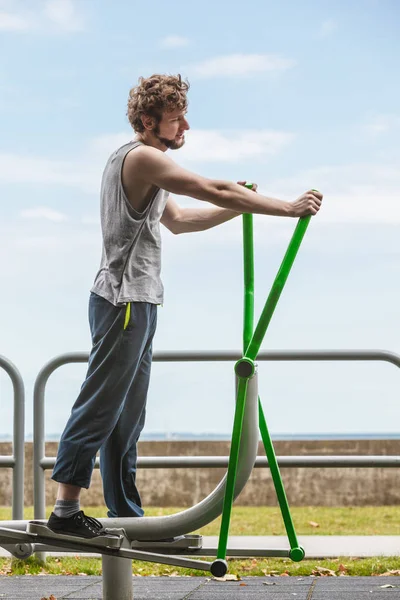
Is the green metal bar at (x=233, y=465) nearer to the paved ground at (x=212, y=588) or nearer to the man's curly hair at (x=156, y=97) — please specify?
the man's curly hair at (x=156, y=97)

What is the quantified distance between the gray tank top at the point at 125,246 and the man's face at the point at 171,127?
11cm

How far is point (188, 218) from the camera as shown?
3.56 m

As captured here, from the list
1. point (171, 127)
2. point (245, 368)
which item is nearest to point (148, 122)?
point (171, 127)

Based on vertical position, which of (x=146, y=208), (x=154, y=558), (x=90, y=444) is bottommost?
(x=154, y=558)

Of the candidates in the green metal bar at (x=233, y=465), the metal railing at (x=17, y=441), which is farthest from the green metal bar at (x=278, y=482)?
the metal railing at (x=17, y=441)

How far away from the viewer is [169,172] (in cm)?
300

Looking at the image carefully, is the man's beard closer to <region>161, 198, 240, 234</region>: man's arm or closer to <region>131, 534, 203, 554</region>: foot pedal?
<region>161, 198, 240, 234</region>: man's arm

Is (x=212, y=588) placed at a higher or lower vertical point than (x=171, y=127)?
lower

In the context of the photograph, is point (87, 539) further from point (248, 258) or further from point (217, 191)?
point (217, 191)

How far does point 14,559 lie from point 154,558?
6.60 ft

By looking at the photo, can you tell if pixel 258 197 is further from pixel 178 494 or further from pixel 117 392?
pixel 178 494

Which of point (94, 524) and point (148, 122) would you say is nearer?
point (94, 524)

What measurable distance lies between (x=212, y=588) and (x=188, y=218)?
1839 millimetres

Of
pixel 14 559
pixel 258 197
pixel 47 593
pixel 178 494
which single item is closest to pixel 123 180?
pixel 258 197
